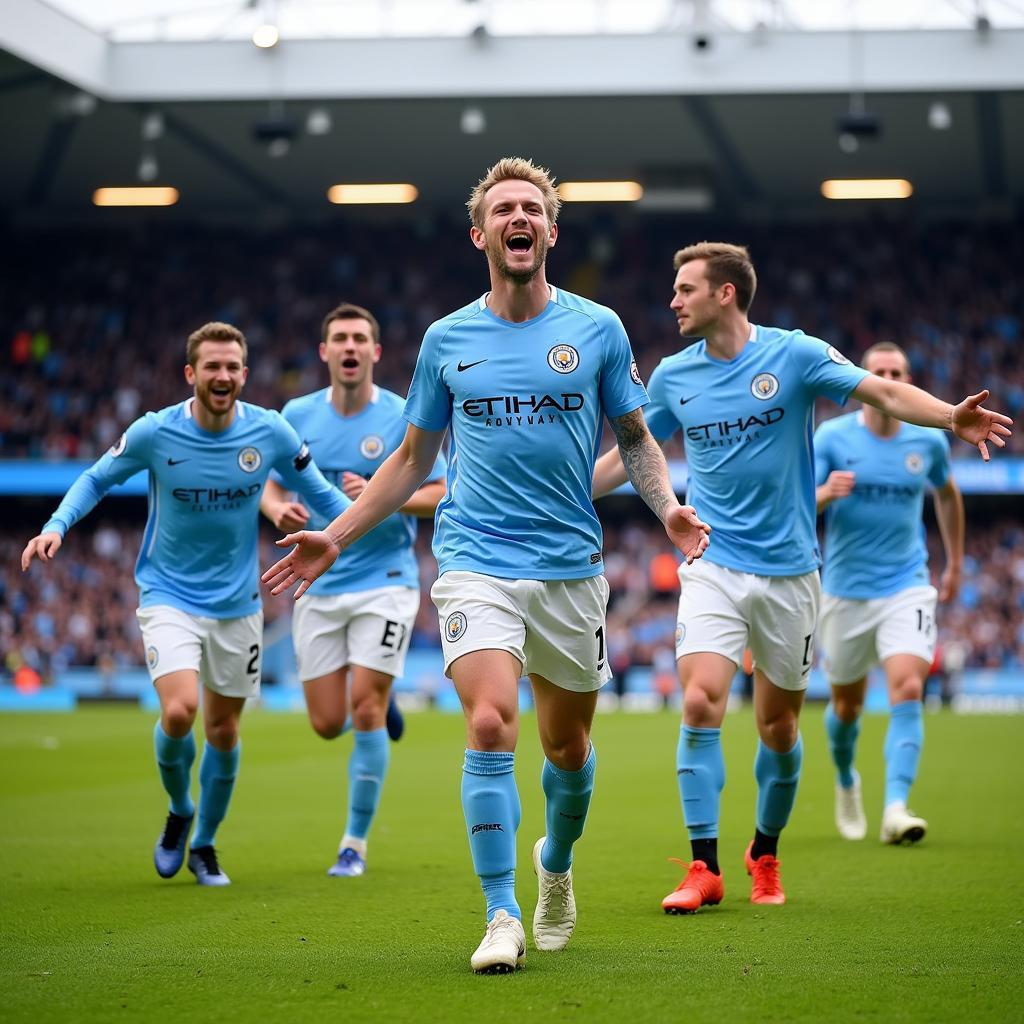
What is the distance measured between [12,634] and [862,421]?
26330 millimetres

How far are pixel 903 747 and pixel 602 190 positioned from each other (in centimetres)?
2742

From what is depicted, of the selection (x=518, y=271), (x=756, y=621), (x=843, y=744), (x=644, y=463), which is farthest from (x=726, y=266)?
(x=843, y=744)

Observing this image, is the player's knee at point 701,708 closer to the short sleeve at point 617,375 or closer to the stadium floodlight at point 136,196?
the short sleeve at point 617,375

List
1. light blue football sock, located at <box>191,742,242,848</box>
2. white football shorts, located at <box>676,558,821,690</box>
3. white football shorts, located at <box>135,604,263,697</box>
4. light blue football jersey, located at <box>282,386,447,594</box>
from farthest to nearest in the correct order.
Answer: light blue football jersey, located at <box>282,386,447,594</box>
light blue football sock, located at <box>191,742,242,848</box>
white football shorts, located at <box>135,604,263,697</box>
white football shorts, located at <box>676,558,821,690</box>

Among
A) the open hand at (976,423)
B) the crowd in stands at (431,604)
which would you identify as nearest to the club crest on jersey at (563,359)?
the open hand at (976,423)

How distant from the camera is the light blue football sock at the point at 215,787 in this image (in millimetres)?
7816

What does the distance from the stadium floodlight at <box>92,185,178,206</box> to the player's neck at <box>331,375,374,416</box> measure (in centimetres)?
2802

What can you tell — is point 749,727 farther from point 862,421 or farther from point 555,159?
point 555,159

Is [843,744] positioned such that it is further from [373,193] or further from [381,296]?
[373,193]

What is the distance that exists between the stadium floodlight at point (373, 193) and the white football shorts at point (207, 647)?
28575 millimetres

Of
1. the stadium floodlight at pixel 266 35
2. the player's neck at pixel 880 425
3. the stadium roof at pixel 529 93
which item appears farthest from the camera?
the stadium floodlight at pixel 266 35

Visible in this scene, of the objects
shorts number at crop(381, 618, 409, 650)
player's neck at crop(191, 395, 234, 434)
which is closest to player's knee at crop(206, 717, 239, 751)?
shorts number at crop(381, 618, 409, 650)

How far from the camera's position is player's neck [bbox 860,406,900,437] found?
9570 millimetres

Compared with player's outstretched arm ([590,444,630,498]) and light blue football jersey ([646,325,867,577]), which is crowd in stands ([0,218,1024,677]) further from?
player's outstretched arm ([590,444,630,498])
